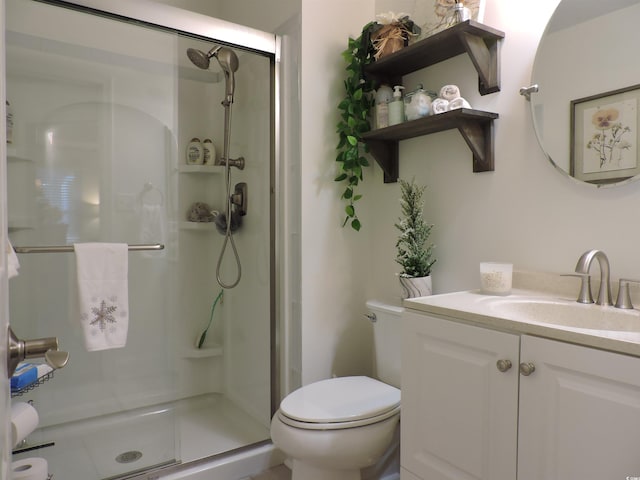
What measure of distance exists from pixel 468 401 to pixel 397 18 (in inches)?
57.1

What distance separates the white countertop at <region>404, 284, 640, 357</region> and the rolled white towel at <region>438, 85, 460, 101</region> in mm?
709

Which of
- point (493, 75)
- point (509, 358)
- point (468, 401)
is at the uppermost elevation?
point (493, 75)

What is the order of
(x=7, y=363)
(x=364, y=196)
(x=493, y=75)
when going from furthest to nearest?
(x=364, y=196) → (x=493, y=75) → (x=7, y=363)

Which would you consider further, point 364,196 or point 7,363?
point 364,196

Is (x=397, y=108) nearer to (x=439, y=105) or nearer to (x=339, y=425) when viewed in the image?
(x=439, y=105)

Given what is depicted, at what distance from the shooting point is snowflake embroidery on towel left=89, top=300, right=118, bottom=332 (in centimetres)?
171

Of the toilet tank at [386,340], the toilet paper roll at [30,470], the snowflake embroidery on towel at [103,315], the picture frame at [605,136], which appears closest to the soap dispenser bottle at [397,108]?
the picture frame at [605,136]

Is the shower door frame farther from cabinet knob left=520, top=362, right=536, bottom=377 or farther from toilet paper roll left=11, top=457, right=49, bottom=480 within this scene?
cabinet knob left=520, top=362, right=536, bottom=377

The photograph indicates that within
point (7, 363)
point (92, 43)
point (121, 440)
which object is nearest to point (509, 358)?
point (7, 363)

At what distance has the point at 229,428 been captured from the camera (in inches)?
85.7

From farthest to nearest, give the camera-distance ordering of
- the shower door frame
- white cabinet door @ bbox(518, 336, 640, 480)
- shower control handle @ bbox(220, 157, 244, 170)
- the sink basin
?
shower control handle @ bbox(220, 157, 244, 170)
the shower door frame
the sink basin
white cabinet door @ bbox(518, 336, 640, 480)

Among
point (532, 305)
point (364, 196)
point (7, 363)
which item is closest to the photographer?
point (7, 363)

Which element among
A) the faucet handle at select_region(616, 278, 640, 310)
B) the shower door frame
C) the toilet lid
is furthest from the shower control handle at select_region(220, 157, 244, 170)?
the faucet handle at select_region(616, 278, 640, 310)

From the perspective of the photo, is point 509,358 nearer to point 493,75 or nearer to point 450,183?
point 450,183
